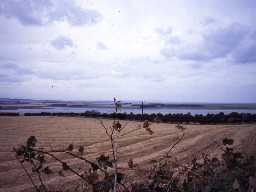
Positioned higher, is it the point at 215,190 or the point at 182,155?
the point at 215,190

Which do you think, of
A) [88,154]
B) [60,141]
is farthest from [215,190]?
[60,141]

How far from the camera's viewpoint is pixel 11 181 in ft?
28.1

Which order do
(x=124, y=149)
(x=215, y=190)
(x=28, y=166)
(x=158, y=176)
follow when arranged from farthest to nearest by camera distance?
(x=124, y=149), (x=28, y=166), (x=158, y=176), (x=215, y=190)

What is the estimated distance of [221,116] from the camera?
3075cm

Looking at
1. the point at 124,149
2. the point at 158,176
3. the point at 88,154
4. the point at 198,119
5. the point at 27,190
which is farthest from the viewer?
the point at 198,119

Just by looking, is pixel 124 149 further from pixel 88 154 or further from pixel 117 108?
pixel 117 108

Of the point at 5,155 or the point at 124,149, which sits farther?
the point at 124,149

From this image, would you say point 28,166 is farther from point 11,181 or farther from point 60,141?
point 60,141

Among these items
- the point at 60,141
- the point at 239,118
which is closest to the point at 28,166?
the point at 60,141

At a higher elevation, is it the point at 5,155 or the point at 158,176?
the point at 158,176

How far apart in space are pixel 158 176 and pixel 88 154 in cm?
925

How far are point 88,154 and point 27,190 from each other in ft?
16.8

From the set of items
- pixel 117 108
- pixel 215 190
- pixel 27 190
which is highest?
pixel 117 108

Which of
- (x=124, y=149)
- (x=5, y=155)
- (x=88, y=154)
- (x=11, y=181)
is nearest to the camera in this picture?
(x=11, y=181)
